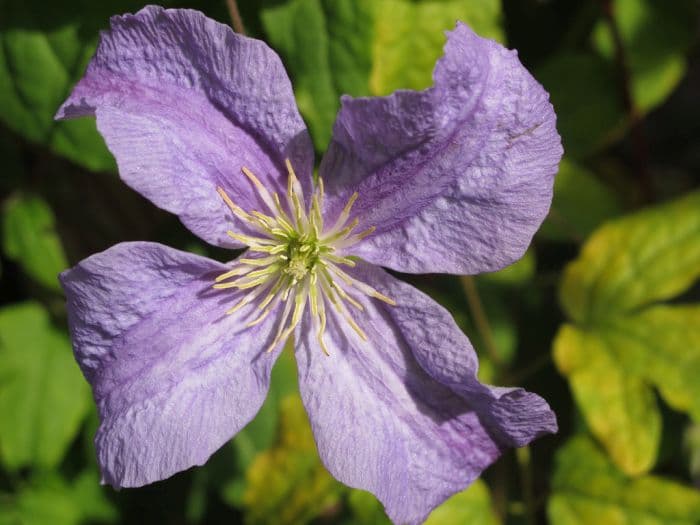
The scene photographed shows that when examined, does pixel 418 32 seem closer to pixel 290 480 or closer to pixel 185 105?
pixel 185 105

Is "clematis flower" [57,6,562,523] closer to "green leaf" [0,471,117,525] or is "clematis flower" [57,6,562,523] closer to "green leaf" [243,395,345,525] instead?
"green leaf" [243,395,345,525]

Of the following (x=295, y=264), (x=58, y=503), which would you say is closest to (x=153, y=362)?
(x=295, y=264)

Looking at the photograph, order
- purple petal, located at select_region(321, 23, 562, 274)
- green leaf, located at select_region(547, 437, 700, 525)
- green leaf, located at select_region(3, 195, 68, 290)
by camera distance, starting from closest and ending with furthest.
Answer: purple petal, located at select_region(321, 23, 562, 274) < green leaf, located at select_region(547, 437, 700, 525) < green leaf, located at select_region(3, 195, 68, 290)

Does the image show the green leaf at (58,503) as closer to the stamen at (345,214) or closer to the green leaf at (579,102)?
the stamen at (345,214)

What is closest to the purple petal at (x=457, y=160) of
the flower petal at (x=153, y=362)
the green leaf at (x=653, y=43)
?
the flower petal at (x=153, y=362)

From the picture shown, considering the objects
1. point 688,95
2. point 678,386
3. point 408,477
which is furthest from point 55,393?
point 688,95

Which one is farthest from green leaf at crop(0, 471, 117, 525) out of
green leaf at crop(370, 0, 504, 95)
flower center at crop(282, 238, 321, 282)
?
green leaf at crop(370, 0, 504, 95)

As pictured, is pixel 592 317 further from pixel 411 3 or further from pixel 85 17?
pixel 85 17
